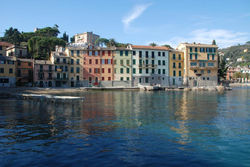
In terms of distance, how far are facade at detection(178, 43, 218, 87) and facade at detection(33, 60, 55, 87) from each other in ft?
158

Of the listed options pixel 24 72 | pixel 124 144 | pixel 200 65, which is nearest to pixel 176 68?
pixel 200 65

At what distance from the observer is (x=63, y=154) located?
35.2 feet

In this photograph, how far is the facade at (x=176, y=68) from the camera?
271 ft

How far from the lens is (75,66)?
2963 inches

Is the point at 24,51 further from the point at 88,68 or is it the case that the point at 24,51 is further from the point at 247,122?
the point at 247,122

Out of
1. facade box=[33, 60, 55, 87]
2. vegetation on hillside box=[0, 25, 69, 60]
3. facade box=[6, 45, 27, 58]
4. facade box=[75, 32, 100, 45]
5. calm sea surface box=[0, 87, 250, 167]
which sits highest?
facade box=[75, 32, 100, 45]

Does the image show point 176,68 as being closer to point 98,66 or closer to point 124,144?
point 98,66

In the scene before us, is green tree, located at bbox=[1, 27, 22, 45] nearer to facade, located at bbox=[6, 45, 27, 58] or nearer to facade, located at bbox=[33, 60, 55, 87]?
facade, located at bbox=[6, 45, 27, 58]

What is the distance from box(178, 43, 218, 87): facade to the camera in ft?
271

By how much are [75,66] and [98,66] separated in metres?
7.94

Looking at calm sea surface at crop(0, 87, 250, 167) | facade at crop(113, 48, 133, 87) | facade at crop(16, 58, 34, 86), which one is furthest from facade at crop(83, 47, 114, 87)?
calm sea surface at crop(0, 87, 250, 167)

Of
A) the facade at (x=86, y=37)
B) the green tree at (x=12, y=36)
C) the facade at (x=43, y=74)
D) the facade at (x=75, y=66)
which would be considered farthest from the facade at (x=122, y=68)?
the facade at (x=86, y=37)

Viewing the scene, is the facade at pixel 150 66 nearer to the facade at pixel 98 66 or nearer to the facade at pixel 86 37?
the facade at pixel 98 66

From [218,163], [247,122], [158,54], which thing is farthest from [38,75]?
[218,163]
